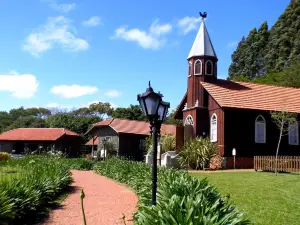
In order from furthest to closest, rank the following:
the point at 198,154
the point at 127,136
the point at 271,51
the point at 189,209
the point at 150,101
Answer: the point at 271,51
the point at 127,136
the point at 198,154
the point at 150,101
the point at 189,209

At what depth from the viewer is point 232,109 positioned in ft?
82.0

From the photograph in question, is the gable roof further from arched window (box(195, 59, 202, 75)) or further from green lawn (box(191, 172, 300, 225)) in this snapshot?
green lawn (box(191, 172, 300, 225))

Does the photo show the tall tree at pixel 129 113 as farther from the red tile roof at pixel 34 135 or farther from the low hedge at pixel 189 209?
the low hedge at pixel 189 209

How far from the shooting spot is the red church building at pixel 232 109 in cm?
2522

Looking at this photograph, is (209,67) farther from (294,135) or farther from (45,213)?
(45,213)

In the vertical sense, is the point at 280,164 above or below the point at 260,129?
below

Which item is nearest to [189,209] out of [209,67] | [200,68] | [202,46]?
[200,68]

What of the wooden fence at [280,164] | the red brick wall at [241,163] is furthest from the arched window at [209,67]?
the wooden fence at [280,164]

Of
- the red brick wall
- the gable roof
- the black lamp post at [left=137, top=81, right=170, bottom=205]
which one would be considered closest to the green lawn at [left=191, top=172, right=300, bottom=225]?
the black lamp post at [left=137, top=81, right=170, bottom=205]

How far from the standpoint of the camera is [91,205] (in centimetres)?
1138

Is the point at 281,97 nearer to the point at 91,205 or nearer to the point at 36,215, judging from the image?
the point at 91,205

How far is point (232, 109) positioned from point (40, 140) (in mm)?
29726

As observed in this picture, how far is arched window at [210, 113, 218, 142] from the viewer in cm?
2609

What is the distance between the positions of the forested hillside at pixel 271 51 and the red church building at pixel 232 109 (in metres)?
18.1
